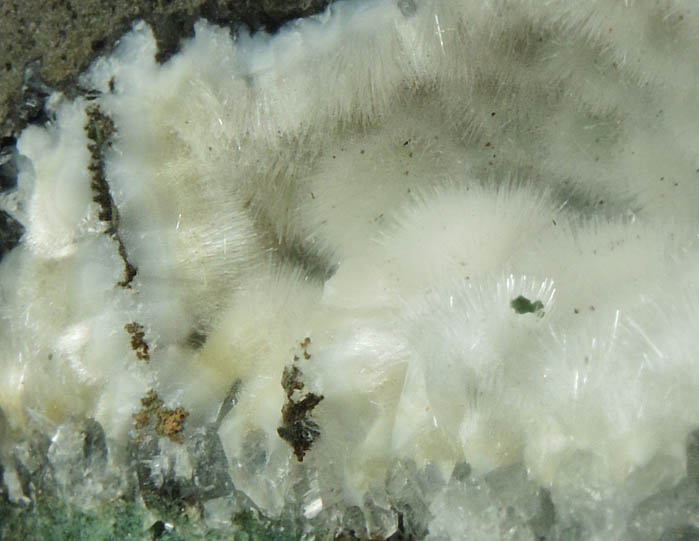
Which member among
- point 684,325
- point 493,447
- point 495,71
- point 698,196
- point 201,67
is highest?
point 201,67

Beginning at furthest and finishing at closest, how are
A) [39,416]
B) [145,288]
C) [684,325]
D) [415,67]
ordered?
[39,416] → [145,288] → [415,67] → [684,325]

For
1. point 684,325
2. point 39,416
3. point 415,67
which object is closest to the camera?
point 684,325

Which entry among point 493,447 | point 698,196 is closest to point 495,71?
point 698,196

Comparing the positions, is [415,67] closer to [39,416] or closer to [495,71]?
[495,71]

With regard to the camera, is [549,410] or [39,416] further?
[39,416]
